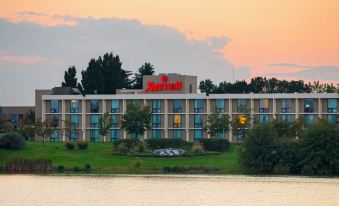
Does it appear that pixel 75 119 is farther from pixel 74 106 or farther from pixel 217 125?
pixel 217 125

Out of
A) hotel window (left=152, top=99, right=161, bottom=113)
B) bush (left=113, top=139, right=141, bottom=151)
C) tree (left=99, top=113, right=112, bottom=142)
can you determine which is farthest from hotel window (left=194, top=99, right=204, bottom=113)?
bush (left=113, top=139, right=141, bottom=151)

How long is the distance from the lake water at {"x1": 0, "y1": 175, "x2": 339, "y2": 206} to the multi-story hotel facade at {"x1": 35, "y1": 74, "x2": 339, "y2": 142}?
Answer: 217ft

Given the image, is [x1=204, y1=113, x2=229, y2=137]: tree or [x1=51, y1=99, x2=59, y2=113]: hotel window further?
[x1=51, y1=99, x2=59, y2=113]: hotel window

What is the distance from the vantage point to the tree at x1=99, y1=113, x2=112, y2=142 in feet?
585

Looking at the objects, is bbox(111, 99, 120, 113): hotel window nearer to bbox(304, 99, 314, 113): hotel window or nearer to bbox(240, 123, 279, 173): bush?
bbox(304, 99, 314, 113): hotel window

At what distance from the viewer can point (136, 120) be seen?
172625mm

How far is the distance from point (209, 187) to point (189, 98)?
84489 millimetres

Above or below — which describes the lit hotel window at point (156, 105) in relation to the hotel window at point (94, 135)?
above

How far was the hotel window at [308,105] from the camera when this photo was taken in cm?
18388

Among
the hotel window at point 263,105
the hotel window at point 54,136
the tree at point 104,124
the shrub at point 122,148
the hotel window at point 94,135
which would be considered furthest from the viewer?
the hotel window at point 94,135

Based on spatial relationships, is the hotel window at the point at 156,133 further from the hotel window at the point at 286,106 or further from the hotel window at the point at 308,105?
the hotel window at the point at 308,105

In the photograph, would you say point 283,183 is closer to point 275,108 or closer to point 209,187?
point 209,187

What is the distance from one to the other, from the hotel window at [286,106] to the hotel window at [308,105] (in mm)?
2759

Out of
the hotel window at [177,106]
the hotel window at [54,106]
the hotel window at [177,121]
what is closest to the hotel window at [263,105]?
the hotel window at [177,106]
